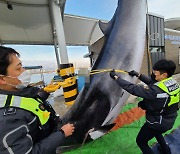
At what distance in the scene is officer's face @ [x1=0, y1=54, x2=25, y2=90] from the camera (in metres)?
1.09

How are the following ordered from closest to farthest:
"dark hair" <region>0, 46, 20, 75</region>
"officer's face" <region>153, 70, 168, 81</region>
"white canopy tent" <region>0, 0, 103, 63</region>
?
"dark hair" <region>0, 46, 20, 75</region> → "officer's face" <region>153, 70, 168, 81</region> → "white canopy tent" <region>0, 0, 103, 63</region>

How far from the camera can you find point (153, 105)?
1.87 meters

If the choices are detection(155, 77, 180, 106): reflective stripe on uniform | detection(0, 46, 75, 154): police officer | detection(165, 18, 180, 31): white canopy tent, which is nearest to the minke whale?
detection(155, 77, 180, 106): reflective stripe on uniform

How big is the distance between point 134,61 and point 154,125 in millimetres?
918

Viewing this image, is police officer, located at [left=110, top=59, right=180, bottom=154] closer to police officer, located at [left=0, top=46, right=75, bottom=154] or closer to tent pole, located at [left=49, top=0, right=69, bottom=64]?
police officer, located at [left=0, top=46, right=75, bottom=154]

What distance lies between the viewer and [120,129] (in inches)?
125

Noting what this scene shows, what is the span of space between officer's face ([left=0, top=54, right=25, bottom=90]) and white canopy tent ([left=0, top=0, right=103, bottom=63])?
16.2 feet

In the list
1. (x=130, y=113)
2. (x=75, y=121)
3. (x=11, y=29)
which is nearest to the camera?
(x=75, y=121)

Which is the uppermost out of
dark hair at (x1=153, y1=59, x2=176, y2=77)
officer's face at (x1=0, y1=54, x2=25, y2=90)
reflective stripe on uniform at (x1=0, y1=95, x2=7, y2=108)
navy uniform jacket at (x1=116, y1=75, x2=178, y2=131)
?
officer's face at (x1=0, y1=54, x2=25, y2=90)

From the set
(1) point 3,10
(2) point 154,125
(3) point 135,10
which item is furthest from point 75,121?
(1) point 3,10

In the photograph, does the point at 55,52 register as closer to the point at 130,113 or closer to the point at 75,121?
the point at 130,113

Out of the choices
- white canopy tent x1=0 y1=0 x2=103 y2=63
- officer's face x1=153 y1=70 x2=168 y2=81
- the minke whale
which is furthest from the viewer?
white canopy tent x1=0 y1=0 x2=103 y2=63

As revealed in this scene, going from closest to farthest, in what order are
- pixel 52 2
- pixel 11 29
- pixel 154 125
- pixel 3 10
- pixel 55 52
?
pixel 154 125 < pixel 52 2 < pixel 3 10 < pixel 11 29 < pixel 55 52

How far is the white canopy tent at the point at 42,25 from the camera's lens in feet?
19.9
